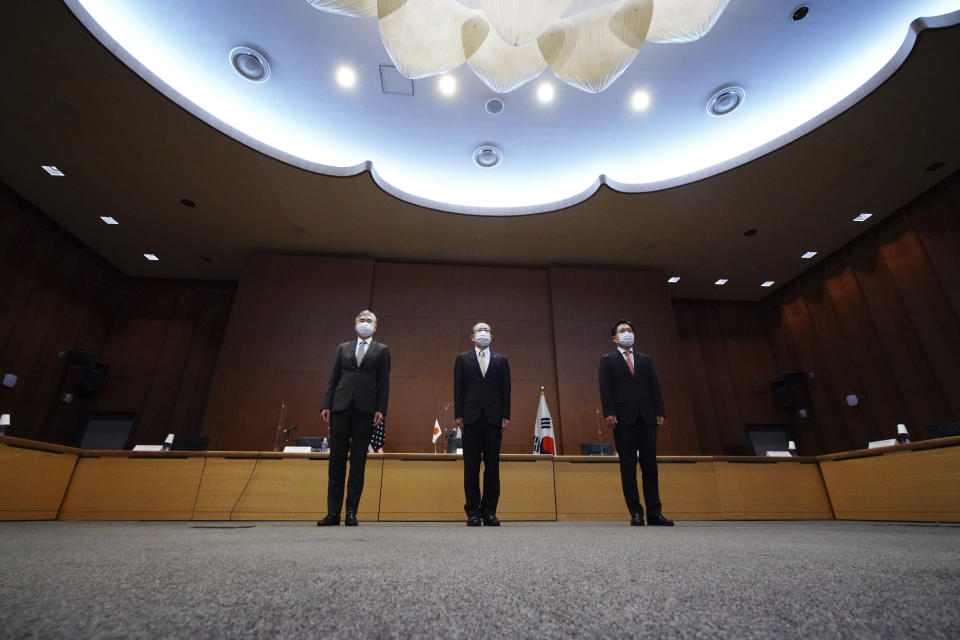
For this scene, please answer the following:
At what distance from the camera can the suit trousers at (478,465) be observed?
301cm

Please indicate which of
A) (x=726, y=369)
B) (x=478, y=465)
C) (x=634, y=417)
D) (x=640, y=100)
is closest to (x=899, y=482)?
(x=634, y=417)

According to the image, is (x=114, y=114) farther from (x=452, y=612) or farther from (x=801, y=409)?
(x=801, y=409)

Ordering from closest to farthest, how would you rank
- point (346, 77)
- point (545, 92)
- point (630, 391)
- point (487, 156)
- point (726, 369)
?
point (630, 391)
point (346, 77)
point (545, 92)
point (487, 156)
point (726, 369)

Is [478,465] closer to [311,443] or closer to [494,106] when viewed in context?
[311,443]

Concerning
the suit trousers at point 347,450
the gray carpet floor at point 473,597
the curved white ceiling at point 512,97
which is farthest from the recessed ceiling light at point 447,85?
the gray carpet floor at point 473,597

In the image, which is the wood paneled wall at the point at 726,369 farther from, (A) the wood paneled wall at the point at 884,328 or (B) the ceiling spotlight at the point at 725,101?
(B) the ceiling spotlight at the point at 725,101

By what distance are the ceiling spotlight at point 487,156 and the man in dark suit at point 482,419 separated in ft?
11.8

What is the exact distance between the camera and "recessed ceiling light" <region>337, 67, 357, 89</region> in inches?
194

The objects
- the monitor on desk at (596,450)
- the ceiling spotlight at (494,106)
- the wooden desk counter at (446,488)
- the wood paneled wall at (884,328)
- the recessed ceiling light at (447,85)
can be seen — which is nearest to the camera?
the wooden desk counter at (446,488)

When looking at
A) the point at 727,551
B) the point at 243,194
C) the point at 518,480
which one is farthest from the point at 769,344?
the point at 243,194

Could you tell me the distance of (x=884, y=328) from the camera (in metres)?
6.51

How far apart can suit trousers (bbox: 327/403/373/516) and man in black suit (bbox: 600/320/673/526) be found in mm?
1759

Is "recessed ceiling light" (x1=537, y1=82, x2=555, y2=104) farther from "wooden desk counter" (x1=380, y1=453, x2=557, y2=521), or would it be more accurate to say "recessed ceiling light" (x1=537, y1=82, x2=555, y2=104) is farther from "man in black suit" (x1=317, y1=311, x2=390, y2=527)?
"wooden desk counter" (x1=380, y1=453, x2=557, y2=521)

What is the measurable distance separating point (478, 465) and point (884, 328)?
22.9ft
